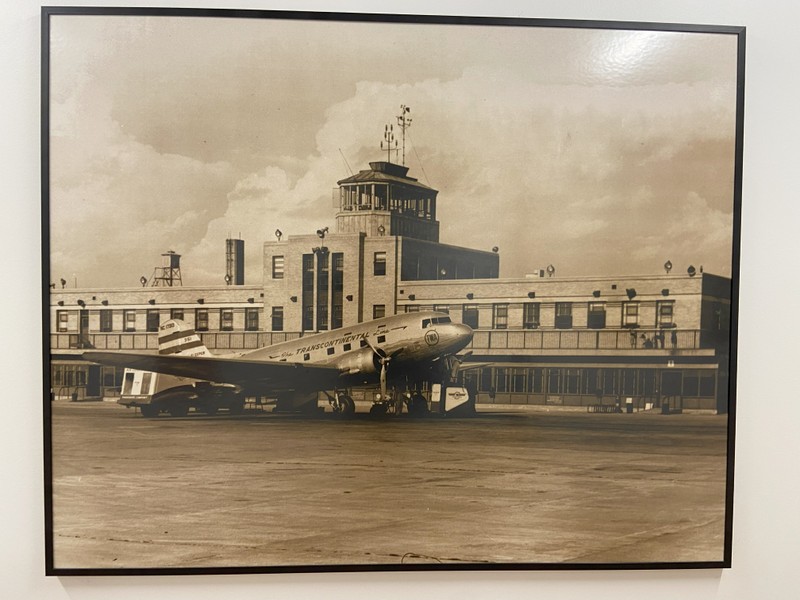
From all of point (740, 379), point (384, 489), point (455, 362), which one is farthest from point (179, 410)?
point (740, 379)

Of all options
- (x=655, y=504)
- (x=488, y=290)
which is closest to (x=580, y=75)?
(x=488, y=290)

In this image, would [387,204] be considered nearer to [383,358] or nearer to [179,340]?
[383,358]

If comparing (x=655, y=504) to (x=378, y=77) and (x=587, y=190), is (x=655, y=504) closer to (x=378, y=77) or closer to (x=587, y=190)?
(x=587, y=190)

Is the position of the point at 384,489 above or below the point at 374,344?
below

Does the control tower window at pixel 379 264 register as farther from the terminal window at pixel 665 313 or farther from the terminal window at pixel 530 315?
the terminal window at pixel 665 313

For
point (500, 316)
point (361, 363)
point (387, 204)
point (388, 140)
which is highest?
point (388, 140)
